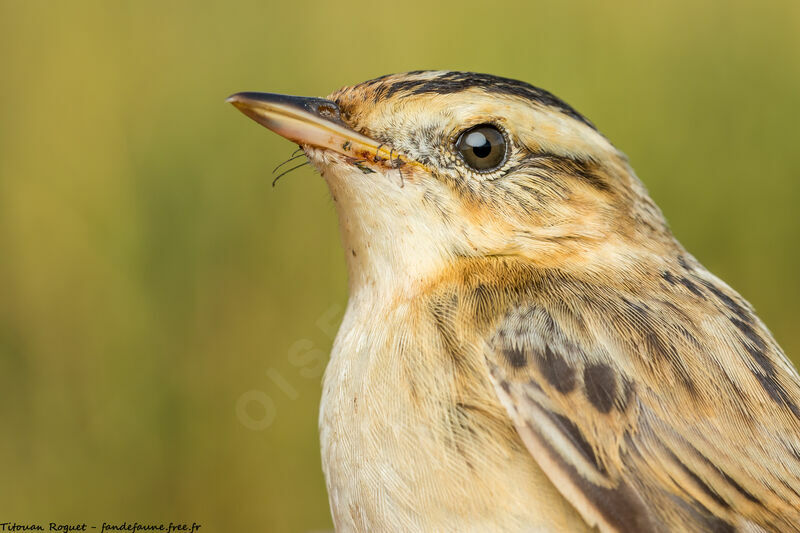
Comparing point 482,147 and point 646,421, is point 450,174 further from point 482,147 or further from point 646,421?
point 646,421

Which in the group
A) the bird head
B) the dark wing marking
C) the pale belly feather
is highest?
the bird head

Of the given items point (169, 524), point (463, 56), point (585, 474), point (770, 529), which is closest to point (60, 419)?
point (169, 524)

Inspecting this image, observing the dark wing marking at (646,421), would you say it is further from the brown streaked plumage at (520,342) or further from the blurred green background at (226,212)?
the blurred green background at (226,212)

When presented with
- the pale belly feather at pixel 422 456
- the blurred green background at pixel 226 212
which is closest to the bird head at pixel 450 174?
the pale belly feather at pixel 422 456

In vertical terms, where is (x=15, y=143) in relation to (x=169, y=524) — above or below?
above

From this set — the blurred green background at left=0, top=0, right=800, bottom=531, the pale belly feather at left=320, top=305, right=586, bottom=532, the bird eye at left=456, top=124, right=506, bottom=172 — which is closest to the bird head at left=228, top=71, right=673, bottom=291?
the bird eye at left=456, top=124, right=506, bottom=172

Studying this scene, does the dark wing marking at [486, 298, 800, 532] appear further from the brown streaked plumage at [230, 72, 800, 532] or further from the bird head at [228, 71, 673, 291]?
the bird head at [228, 71, 673, 291]

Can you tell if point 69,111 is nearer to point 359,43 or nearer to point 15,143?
point 15,143

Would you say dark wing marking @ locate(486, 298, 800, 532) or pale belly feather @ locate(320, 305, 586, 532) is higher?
dark wing marking @ locate(486, 298, 800, 532)
